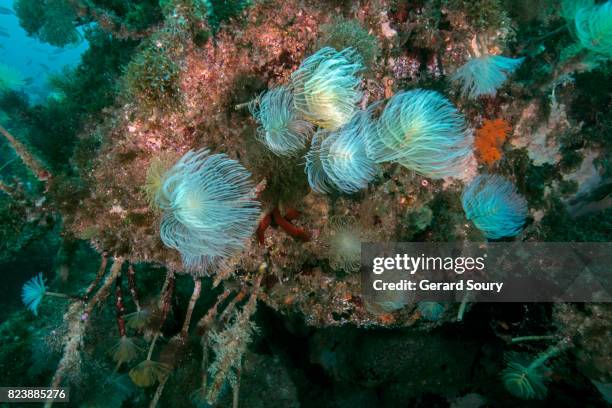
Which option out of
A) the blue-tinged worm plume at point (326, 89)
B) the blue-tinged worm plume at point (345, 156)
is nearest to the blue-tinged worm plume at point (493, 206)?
the blue-tinged worm plume at point (345, 156)

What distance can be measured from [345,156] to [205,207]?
123 cm

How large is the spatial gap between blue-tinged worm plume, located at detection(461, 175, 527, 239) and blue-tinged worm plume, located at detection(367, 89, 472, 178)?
565 millimetres

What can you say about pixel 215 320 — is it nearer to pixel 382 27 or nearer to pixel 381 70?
pixel 381 70

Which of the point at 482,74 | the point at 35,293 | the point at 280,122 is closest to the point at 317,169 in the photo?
the point at 280,122

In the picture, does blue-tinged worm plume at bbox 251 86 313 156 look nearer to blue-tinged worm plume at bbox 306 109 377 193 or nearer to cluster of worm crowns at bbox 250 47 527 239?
cluster of worm crowns at bbox 250 47 527 239

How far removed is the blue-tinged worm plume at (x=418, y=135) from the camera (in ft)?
9.54

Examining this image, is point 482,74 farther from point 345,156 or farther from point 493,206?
point 345,156

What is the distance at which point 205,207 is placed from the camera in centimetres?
260

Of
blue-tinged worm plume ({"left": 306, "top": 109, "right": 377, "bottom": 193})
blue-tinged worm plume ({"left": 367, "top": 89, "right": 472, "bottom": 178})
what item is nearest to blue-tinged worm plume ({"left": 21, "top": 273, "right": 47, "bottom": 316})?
blue-tinged worm plume ({"left": 306, "top": 109, "right": 377, "bottom": 193})

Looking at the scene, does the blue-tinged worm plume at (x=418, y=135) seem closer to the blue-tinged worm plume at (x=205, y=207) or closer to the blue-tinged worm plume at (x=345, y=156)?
the blue-tinged worm plume at (x=345, y=156)

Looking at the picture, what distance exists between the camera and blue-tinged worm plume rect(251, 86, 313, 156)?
2.89 m

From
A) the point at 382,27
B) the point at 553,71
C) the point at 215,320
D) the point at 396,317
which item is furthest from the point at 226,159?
the point at 553,71

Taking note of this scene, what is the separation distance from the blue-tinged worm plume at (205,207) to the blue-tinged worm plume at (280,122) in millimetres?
369

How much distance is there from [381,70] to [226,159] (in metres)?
1.90
